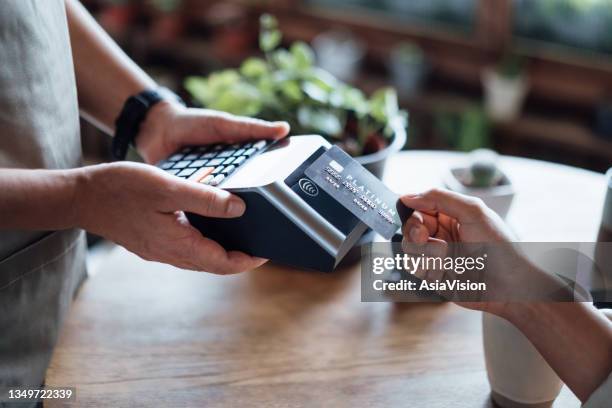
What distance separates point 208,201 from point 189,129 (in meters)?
0.30

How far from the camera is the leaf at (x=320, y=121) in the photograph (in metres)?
1.17

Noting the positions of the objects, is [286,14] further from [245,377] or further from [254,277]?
[245,377]

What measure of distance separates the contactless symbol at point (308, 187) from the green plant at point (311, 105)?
35 centimetres

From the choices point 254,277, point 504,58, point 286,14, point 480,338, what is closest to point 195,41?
point 286,14

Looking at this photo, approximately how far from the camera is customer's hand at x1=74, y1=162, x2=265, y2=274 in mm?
780

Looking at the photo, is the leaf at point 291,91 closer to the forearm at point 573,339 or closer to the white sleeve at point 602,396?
the forearm at point 573,339

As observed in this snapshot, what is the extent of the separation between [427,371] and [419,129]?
2116mm

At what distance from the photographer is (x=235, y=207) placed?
2.54ft

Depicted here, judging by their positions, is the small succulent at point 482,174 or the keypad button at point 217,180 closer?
the keypad button at point 217,180

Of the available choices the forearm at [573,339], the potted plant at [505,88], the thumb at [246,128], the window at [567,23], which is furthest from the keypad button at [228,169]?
the window at [567,23]

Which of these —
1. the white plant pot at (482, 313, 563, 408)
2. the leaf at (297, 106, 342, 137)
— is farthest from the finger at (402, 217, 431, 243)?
the leaf at (297, 106, 342, 137)

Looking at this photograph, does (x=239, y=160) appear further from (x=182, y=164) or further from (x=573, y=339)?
(x=573, y=339)

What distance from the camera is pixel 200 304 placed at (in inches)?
41.7

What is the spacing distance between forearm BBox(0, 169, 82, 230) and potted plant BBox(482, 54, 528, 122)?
2.00m
